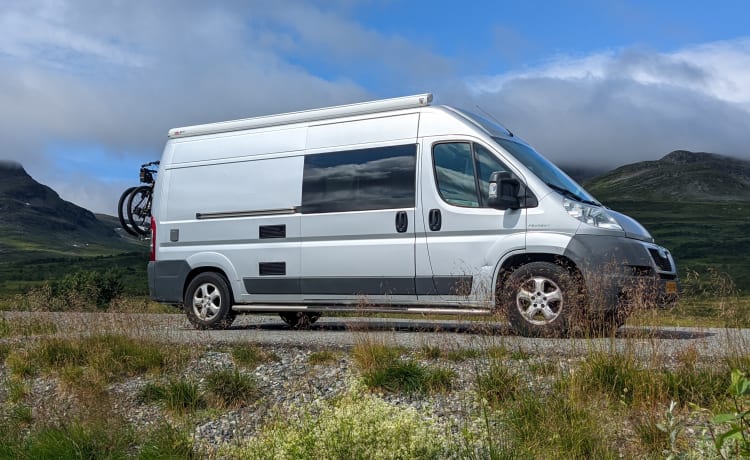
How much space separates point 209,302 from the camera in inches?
413

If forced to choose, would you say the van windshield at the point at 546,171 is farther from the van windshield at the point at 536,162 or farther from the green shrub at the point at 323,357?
the green shrub at the point at 323,357

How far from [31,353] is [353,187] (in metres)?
4.18

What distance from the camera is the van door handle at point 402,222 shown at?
8.80 metres

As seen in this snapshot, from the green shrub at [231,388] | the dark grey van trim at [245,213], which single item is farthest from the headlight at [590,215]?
the green shrub at [231,388]

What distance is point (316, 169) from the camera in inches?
381

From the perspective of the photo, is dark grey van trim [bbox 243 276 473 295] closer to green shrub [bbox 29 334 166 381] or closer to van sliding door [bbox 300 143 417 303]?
van sliding door [bbox 300 143 417 303]

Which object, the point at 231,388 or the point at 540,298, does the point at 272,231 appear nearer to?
the point at 540,298

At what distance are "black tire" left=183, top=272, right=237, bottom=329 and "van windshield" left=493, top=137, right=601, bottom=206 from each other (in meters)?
4.46

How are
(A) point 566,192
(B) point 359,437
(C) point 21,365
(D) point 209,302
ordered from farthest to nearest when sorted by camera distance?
(D) point 209,302, (A) point 566,192, (C) point 21,365, (B) point 359,437

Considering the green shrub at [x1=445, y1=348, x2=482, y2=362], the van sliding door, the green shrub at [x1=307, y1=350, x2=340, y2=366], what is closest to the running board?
the van sliding door

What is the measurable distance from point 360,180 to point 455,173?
4.22 ft

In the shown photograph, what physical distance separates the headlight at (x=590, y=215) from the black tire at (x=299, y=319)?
4.40 meters

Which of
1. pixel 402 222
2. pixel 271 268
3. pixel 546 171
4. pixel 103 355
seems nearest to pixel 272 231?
pixel 271 268

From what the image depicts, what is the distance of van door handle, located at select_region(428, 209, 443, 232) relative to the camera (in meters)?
8.62
